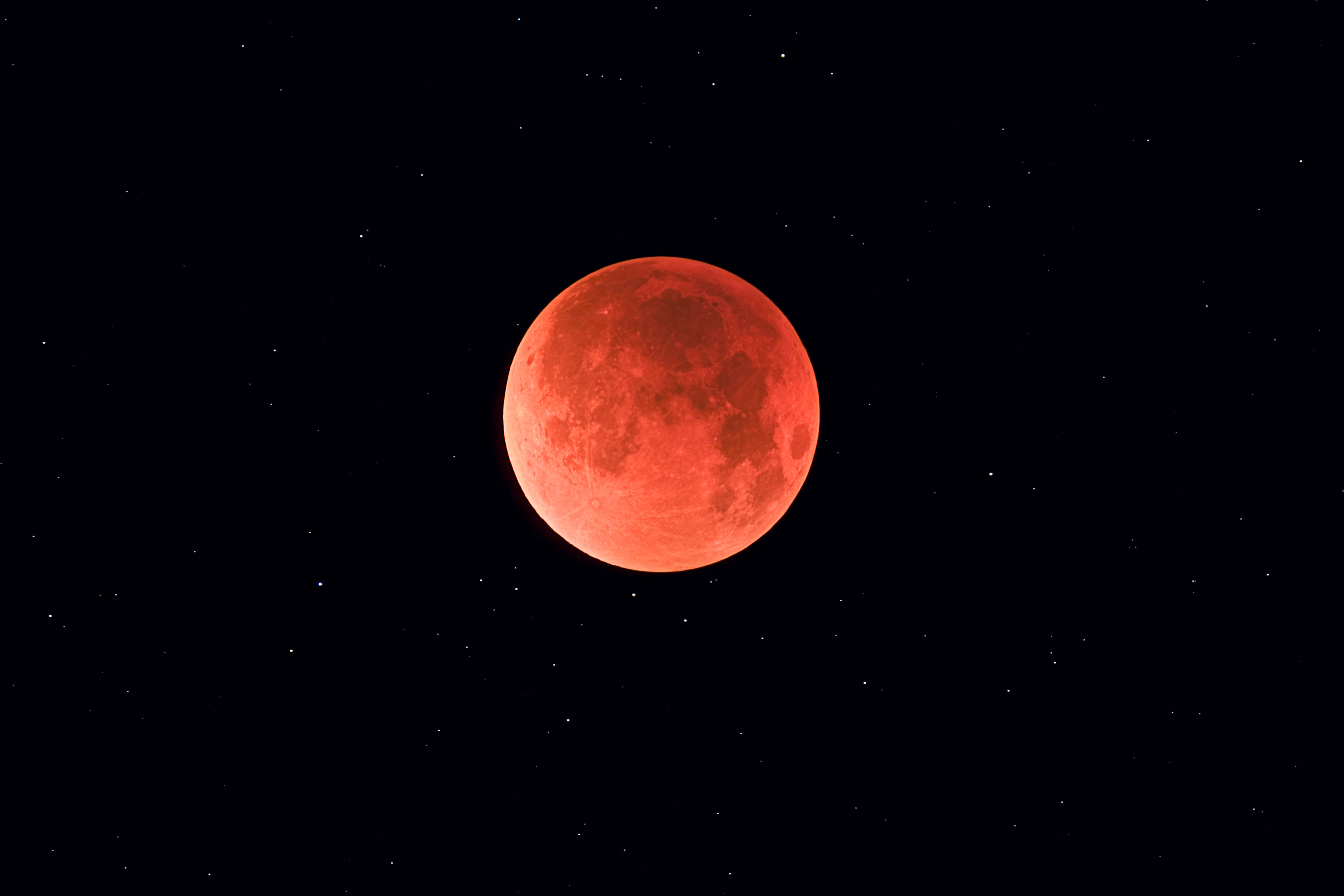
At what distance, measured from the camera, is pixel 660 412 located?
4.03 metres

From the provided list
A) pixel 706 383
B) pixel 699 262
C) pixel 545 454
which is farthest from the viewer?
pixel 699 262

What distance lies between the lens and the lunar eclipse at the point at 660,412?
4.06 meters

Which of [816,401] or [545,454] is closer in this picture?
[545,454]

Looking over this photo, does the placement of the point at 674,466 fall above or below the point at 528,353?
below

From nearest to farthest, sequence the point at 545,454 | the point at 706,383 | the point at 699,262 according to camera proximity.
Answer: the point at 706,383
the point at 545,454
the point at 699,262

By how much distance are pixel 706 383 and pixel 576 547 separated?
5.04ft

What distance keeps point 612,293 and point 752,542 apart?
1857 millimetres

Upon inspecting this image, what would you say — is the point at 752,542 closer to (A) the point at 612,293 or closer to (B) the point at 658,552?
(B) the point at 658,552

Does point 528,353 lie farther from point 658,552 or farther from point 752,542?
point 752,542

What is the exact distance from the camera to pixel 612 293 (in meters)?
4.31

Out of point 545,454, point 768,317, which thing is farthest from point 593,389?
point 768,317

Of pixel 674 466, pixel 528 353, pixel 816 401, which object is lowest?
pixel 674 466

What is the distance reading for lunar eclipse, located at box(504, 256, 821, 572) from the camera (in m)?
4.06

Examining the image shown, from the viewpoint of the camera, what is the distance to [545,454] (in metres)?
4.35
